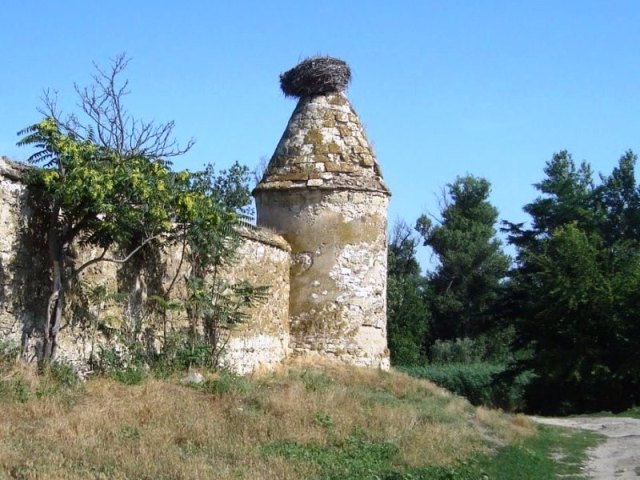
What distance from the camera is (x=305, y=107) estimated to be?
59.4 ft

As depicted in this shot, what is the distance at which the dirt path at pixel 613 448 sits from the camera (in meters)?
12.6

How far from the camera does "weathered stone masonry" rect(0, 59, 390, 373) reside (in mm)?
15703

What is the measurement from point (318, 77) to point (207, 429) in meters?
10.3

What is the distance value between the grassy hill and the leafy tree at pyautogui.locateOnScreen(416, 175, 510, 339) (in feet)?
124

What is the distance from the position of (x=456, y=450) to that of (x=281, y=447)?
2888 millimetres

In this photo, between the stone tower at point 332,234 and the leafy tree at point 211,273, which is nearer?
the leafy tree at point 211,273

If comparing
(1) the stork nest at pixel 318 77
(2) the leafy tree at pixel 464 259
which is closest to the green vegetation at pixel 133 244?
(1) the stork nest at pixel 318 77

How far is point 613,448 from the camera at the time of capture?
15.6 metres

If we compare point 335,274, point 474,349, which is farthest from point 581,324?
point 474,349

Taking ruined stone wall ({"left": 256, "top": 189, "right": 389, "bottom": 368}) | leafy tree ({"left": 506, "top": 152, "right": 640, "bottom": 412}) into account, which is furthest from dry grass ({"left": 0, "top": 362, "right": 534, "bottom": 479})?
leafy tree ({"left": 506, "top": 152, "right": 640, "bottom": 412})

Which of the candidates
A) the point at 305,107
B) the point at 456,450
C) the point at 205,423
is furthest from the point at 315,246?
the point at 205,423

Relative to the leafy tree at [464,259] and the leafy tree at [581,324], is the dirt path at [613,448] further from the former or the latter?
the leafy tree at [464,259]

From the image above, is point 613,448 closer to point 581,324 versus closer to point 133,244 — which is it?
point 133,244

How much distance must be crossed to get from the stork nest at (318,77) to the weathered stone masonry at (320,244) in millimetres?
31
